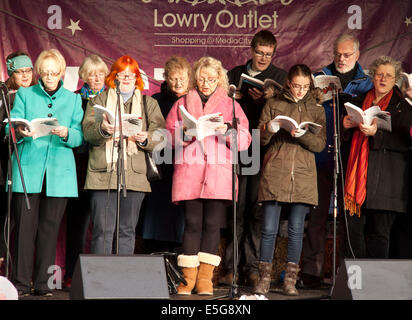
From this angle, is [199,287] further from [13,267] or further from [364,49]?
[364,49]

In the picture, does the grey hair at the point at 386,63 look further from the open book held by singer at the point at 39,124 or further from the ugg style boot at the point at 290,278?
the open book held by singer at the point at 39,124

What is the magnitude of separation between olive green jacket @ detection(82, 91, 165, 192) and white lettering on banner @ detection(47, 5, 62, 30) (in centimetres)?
152

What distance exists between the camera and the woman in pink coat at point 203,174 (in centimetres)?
553

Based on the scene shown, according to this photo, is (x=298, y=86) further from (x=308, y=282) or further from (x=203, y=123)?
(x=308, y=282)

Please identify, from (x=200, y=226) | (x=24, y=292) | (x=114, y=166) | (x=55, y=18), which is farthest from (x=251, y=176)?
(x=55, y=18)

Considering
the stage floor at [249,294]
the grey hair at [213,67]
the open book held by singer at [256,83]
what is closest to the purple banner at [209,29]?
the open book held by singer at [256,83]

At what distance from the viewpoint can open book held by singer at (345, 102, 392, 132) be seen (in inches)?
219

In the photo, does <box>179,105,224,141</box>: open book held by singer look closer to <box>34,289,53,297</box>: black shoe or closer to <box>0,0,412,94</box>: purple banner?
<box>34,289,53,297</box>: black shoe

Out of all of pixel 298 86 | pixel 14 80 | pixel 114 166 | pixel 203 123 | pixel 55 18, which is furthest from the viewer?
pixel 55 18

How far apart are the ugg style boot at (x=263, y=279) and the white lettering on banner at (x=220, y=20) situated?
246 centimetres

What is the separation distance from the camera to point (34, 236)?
5535 mm

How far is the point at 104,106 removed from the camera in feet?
18.5

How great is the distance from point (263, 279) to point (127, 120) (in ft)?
5.39

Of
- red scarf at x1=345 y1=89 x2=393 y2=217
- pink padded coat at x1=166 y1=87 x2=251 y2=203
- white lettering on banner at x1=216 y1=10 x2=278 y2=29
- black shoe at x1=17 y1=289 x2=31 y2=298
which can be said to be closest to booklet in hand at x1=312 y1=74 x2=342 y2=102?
red scarf at x1=345 y1=89 x2=393 y2=217
